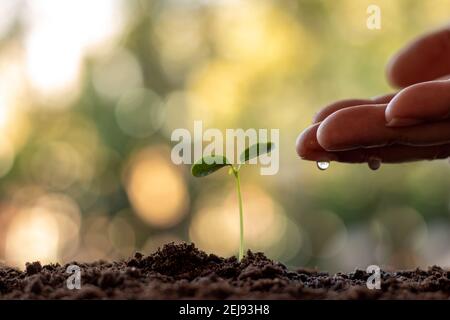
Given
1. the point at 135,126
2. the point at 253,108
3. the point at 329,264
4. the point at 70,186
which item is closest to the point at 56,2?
the point at 135,126

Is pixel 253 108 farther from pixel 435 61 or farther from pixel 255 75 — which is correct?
pixel 435 61

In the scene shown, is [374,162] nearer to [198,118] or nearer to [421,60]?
[421,60]

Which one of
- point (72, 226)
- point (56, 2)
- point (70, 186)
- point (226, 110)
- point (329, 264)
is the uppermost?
point (56, 2)

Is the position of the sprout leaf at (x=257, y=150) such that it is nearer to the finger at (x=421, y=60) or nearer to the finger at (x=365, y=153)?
the finger at (x=365, y=153)

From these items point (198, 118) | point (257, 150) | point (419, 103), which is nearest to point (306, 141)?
point (257, 150)
